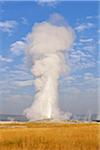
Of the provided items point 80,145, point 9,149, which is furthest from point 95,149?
point 9,149

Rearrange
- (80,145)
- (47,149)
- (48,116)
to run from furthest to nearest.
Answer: (48,116)
(80,145)
(47,149)

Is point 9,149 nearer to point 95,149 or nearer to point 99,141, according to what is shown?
point 95,149

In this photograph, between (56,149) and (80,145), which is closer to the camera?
(56,149)

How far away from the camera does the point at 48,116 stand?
155 metres

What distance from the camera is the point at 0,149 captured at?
1428 centimetres

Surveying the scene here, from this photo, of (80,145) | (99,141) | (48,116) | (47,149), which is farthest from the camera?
(48,116)

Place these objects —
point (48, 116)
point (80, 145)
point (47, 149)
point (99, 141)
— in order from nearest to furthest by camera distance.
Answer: point (47, 149) < point (80, 145) < point (99, 141) < point (48, 116)

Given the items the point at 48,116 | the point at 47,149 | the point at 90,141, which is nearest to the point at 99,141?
the point at 90,141

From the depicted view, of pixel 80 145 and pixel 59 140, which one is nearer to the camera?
pixel 80 145

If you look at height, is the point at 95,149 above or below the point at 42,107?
below

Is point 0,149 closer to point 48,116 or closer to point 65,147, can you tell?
point 65,147

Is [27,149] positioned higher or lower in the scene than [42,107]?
lower

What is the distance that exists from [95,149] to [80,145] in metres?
1.13

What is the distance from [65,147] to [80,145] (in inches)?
39.9
